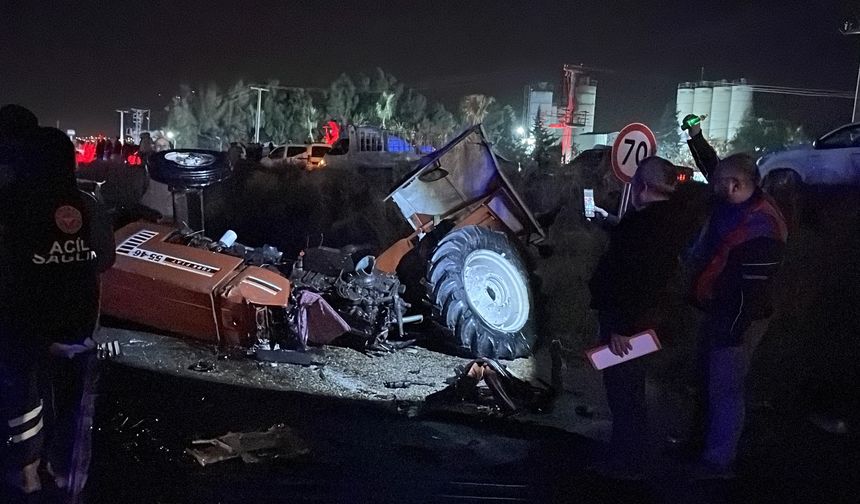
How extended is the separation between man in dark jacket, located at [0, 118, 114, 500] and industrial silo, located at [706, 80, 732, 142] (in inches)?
2331

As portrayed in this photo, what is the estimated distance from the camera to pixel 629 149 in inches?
214

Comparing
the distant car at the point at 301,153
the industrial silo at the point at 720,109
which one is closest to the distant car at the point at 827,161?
the distant car at the point at 301,153

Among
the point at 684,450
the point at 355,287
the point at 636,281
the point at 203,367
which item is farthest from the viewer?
the point at 355,287

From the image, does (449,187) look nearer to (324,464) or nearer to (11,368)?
(324,464)

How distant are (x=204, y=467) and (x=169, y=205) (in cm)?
479

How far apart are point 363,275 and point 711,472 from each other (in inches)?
154

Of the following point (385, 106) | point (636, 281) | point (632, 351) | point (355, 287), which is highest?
point (385, 106)

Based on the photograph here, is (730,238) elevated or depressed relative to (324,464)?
elevated

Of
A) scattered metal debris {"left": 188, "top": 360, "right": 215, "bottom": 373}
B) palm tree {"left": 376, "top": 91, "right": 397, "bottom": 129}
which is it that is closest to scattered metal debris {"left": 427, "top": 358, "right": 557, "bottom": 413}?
scattered metal debris {"left": 188, "top": 360, "right": 215, "bottom": 373}

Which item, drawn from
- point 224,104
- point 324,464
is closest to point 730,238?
point 324,464

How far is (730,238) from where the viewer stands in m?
4.02

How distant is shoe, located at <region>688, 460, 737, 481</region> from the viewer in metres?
4.29

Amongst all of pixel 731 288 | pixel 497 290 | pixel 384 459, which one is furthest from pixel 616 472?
pixel 497 290

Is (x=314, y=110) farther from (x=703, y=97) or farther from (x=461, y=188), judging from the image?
(x=461, y=188)
